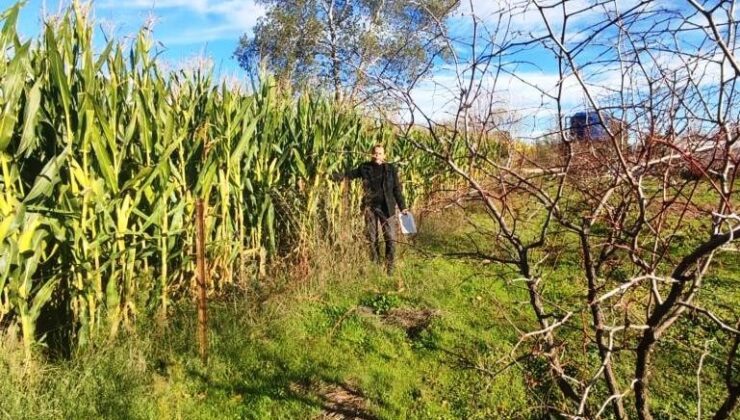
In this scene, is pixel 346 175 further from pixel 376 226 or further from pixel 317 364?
pixel 317 364

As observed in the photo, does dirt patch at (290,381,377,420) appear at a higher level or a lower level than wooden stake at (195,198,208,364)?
lower

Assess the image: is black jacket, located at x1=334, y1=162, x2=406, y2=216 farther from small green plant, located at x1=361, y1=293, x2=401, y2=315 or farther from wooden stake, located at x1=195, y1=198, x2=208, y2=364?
wooden stake, located at x1=195, y1=198, x2=208, y2=364

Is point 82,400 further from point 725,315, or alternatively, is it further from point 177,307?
point 725,315

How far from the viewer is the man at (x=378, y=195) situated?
6.98 meters

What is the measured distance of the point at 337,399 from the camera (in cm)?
377

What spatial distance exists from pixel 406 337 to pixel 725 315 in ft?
10.8

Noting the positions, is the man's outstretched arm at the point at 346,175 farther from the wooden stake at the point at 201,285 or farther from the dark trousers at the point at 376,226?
the wooden stake at the point at 201,285

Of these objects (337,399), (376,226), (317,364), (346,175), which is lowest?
(337,399)

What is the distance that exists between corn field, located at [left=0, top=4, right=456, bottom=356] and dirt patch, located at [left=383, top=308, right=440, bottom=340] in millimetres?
1389

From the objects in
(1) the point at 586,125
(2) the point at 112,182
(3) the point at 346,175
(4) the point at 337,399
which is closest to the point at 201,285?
(2) the point at 112,182

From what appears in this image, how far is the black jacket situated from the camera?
699cm

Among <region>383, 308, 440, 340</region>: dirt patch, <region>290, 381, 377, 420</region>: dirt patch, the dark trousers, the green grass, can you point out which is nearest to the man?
the dark trousers

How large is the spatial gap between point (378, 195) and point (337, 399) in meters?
3.67

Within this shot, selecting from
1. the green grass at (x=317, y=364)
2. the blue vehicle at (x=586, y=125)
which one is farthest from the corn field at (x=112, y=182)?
the blue vehicle at (x=586, y=125)
